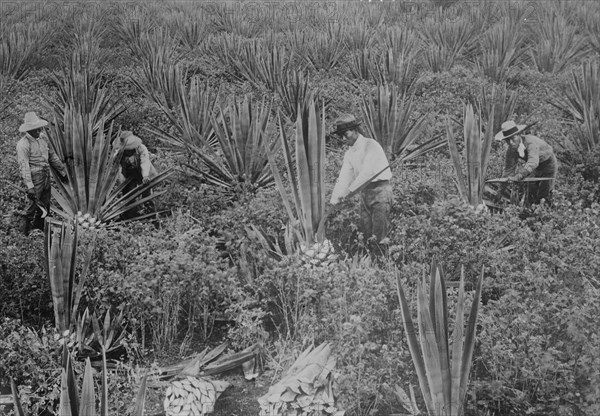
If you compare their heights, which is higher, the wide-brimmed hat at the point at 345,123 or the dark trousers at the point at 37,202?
the wide-brimmed hat at the point at 345,123

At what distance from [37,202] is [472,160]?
3.93 meters

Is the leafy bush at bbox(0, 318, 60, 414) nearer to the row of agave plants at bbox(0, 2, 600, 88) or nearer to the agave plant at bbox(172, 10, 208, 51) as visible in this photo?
the row of agave plants at bbox(0, 2, 600, 88)

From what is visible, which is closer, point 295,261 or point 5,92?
point 295,261

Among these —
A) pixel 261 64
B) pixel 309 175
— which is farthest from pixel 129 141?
pixel 261 64

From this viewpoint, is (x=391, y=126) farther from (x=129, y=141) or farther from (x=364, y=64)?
(x=364, y=64)

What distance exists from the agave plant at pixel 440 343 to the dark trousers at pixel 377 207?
241 cm

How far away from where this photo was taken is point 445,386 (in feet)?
10.4

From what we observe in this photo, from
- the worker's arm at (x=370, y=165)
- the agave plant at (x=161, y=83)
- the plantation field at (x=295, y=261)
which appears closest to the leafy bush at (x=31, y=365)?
the plantation field at (x=295, y=261)

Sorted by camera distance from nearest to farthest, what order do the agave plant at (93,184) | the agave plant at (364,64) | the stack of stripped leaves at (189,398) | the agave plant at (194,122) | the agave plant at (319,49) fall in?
1. the stack of stripped leaves at (189,398)
2. the agave plant at (93,184)
3. the agave plant at (194,122)
4. the agave plant at (364,64)
5. the agave plant at (319,49)

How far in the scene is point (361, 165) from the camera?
5.37 meters

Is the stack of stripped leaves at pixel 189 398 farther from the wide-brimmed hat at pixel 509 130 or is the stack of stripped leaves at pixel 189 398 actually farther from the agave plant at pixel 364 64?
the agave plant at pixel 364 64

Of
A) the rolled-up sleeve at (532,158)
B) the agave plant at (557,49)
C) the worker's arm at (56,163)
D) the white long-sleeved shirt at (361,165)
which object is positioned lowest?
Answer: the agave plant at (557,49)

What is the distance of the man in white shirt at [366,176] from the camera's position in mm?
5336

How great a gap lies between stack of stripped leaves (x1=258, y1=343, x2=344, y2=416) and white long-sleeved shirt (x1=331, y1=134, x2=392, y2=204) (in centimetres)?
188
